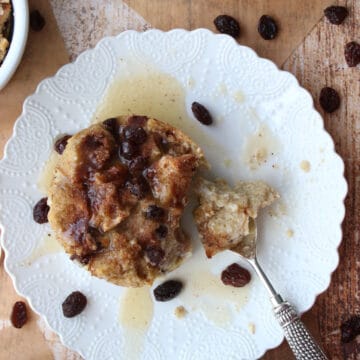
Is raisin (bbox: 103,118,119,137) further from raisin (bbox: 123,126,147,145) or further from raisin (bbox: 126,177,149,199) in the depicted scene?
raisin (bbox: 126,177,149,199)

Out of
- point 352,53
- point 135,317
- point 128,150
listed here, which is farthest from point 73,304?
point 352,53

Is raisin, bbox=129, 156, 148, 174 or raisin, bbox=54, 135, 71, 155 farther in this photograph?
raisin, bbox=54, 135, 71, 155

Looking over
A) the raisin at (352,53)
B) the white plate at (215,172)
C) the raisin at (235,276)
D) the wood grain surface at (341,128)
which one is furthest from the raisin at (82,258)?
the raisin at (352,53)

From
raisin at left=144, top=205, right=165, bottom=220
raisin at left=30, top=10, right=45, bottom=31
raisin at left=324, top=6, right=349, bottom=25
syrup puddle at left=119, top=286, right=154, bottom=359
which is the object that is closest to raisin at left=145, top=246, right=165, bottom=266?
raisin at left=144, top=205, right=165, bottom=220

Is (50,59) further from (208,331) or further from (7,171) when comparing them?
(208,331)

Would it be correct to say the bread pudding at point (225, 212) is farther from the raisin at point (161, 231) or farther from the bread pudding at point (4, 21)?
the bread pudding at point (4, 21)

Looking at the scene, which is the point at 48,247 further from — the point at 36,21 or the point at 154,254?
the point at 36,21
